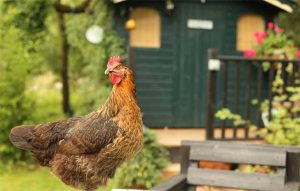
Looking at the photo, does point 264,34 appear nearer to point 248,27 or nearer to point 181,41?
point 248,27

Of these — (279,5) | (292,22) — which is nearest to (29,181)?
(279,5)

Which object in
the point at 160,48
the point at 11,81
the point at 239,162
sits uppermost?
the point at 160,48

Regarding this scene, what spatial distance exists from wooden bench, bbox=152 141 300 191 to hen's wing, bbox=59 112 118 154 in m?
1.68

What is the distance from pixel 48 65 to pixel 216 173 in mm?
10216

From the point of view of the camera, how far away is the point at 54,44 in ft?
48.1

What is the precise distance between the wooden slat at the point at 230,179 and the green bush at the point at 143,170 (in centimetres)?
256

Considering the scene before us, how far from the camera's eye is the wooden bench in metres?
4.79

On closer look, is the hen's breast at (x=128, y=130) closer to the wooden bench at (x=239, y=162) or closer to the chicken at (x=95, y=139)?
the chicken at (x=95, y=139)

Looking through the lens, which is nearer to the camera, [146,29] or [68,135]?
[68,135]

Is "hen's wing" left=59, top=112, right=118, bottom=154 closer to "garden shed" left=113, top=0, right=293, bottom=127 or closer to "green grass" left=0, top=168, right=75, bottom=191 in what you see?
"green grass" left=0, top=168, right=75, bottom=191

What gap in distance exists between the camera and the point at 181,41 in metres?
9.72

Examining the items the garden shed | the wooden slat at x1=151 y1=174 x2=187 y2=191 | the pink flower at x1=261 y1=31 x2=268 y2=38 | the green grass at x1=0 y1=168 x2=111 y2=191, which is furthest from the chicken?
the pink flower at x1=261 y1=31 x2=268 y2=38

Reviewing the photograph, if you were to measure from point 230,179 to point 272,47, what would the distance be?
15.3ft

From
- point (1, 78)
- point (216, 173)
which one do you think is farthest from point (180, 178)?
point (1, 78)
